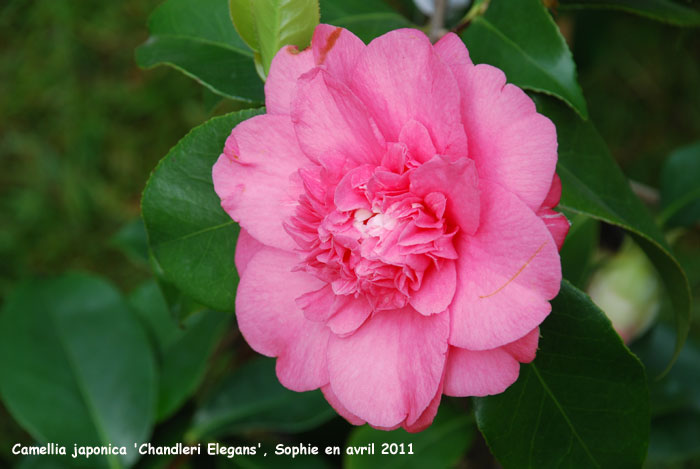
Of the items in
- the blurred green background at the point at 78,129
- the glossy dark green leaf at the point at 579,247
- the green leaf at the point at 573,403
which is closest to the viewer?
the green leaf at the point at 573,403

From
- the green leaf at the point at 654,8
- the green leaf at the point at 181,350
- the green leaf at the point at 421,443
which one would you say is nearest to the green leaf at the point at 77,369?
the green leaf at the point at 181,350

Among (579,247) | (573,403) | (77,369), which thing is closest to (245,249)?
(573,403)

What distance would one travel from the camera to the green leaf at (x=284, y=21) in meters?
0.51

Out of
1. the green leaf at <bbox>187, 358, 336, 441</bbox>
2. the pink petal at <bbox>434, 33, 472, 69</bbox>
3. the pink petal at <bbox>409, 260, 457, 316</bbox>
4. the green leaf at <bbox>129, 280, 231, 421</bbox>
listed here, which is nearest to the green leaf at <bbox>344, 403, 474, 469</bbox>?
the green leaf at <bbox>187, 358, 336, 441</bbox>

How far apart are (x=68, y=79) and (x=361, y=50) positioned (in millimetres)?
1373

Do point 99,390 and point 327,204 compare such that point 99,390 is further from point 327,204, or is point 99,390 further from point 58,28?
point 58,28

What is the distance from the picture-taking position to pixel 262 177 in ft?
1.65

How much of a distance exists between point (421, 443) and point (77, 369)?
563mm

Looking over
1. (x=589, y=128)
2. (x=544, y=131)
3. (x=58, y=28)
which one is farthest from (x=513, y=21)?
(x=58, y=28)

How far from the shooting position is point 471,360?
18.3 inches

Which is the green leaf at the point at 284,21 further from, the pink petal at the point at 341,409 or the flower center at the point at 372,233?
the pink petal at the point at 341,409

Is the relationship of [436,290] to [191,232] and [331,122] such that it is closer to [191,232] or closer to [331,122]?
[331,122]

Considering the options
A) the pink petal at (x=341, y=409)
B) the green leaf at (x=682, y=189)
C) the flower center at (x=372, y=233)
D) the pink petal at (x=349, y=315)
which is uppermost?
the flower center at (x=372, y=233)

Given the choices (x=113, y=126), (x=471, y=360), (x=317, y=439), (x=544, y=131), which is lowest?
(x=317, y=439)
